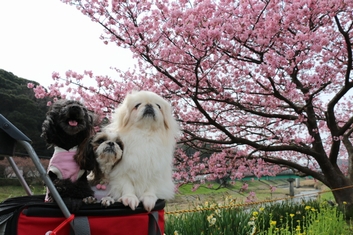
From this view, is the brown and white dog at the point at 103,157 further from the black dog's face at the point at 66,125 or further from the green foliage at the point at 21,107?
the green foliage at the point at 21,107

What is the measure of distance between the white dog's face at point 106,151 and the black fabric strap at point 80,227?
1.13 feet

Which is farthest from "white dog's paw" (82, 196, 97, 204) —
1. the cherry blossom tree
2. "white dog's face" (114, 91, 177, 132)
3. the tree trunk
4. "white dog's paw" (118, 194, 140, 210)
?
the tree trunk

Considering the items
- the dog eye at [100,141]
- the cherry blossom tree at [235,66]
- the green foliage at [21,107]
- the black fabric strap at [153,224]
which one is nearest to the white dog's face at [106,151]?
the dog eye at [100,141]

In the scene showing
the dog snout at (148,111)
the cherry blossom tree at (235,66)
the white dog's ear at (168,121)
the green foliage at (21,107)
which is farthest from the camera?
the green foliage at (21,107)

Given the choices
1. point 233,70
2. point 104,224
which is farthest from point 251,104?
point 104,224

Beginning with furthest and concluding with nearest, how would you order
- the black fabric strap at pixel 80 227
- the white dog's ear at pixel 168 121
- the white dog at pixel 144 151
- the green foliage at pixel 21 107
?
the green foliage at pixel 21 107 < the white dog's ear at pixel 168 121 < the white dog at pixel 144 151 < the black fabric strap at pixel 80 227

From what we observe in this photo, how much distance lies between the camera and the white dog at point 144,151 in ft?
5.43

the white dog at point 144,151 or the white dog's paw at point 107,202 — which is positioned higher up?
the white dog at point 144,151

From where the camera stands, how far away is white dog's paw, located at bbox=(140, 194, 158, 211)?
4.95ft

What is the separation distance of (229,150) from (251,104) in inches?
40.1

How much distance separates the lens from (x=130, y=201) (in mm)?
1511

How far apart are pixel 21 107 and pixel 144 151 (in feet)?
38.1

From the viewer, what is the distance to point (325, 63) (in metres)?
5.80

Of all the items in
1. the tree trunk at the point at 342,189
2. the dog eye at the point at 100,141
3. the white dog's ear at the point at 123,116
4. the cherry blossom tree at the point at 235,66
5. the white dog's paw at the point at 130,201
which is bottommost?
the white dog's paw at the point at 130,201
